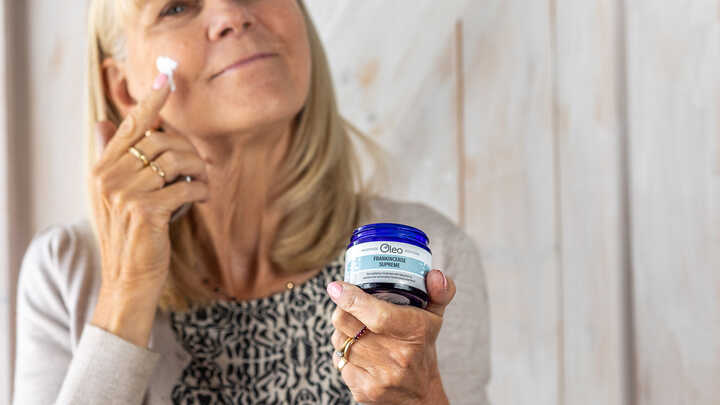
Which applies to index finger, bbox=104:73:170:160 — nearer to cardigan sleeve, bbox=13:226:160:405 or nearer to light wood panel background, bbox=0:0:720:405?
cardigan sleeve, bbox=13:226:160:405

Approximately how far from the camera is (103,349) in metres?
0.80

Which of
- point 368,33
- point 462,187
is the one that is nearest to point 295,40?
point 368,33

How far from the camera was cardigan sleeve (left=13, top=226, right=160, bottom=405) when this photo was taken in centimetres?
79

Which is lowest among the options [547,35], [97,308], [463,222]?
[97,308]

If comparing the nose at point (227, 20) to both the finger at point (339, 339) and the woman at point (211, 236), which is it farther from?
the finger at point (339, 339)

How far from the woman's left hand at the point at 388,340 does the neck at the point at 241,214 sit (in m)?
0.37

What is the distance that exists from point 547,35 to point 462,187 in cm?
25

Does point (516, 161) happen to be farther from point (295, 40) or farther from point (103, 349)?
point (103, 349)

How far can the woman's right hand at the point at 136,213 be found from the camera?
819mm

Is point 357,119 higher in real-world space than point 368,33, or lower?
lower

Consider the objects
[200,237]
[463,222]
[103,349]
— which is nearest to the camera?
[103,349]

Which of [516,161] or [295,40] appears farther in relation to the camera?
[516,161]

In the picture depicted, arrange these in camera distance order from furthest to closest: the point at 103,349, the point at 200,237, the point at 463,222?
the point at 463,222
the point at 200,237
the point at 103,349

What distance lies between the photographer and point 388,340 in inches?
21.9
